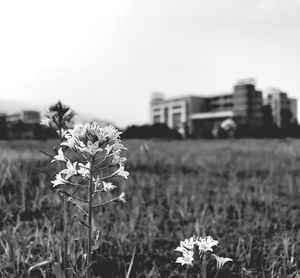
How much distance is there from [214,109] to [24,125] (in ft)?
186

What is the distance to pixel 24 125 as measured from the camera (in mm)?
61375

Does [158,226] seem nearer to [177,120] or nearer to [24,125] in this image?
[24,125]

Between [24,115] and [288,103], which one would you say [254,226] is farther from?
[288,103]

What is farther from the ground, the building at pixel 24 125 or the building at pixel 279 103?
the building at pixel 279 103

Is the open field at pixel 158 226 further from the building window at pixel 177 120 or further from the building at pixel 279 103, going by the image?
the building window at pixel 177 120

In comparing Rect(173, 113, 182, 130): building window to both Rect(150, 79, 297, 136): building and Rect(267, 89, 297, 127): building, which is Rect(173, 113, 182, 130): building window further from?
Rect(267, 89, 297, 127): building

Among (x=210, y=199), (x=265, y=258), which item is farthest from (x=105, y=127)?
(x=210, y=199)

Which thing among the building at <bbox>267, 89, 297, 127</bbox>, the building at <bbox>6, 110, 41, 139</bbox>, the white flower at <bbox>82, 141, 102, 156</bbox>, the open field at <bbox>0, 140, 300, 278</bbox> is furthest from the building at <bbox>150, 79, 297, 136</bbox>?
the white flower at <bbox>82, 141, 102, 156</bbox>

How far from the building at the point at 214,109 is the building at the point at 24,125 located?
3405cm

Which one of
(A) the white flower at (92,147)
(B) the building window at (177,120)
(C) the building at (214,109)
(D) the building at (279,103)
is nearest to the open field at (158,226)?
(A) the white flower at (92,147)

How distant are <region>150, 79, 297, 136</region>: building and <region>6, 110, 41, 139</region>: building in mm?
34053

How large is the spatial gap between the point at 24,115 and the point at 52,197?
9014 cm

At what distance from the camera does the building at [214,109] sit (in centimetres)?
9093

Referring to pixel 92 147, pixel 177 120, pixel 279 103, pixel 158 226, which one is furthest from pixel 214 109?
pixel 92 147
